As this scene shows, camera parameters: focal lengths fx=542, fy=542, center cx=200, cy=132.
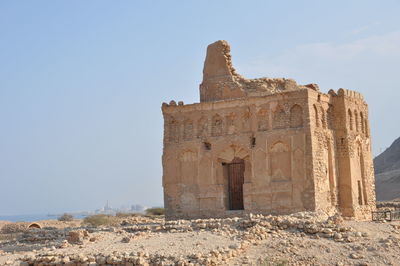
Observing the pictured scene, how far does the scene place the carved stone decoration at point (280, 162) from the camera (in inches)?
776

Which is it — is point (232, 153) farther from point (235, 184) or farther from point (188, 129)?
point (188, 129)

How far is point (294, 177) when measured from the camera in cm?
1945

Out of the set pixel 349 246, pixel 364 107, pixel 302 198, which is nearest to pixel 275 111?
pixel 302 198

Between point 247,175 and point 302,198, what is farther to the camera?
point 247,175

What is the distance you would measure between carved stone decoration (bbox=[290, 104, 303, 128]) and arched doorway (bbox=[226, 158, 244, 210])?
282 centimetres

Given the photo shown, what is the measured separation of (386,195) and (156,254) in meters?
43.1

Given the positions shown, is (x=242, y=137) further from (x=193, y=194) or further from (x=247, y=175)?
(x=193, y=194)

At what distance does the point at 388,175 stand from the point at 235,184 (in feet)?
143

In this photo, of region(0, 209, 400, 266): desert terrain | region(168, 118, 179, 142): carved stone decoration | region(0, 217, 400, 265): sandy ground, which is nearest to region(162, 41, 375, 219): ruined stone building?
region(168, 118, 179, 142): carved stone decoration

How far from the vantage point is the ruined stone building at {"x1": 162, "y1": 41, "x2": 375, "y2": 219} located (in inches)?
769

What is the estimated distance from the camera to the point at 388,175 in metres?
60.4

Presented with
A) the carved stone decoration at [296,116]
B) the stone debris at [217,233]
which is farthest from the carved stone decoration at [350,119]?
the stone debris at [217,233]

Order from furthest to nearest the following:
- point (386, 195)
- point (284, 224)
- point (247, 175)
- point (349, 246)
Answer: point (386, 195)
point (247, 175)
point (284, 224)
point (349, 246)

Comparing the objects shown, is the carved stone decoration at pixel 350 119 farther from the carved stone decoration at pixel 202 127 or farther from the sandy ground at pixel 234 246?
the carved stone decoration at pixel 202 127
